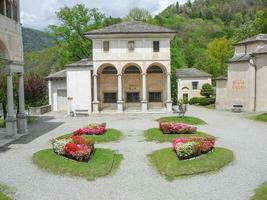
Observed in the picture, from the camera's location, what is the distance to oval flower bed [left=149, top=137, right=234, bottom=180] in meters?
13.9

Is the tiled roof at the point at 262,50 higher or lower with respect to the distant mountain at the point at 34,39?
lower

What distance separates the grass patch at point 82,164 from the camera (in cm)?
1389

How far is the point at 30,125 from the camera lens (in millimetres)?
29953

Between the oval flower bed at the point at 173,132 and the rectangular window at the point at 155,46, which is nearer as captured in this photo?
the oval flower bed at the point at 173,132

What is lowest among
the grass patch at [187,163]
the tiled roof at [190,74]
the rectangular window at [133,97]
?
the grass patch at [187,163]

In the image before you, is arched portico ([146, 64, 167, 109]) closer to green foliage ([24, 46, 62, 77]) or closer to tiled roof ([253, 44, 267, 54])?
tiled roof ([253, 44, 267, 54])

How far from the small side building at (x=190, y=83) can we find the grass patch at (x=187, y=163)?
38489 mm

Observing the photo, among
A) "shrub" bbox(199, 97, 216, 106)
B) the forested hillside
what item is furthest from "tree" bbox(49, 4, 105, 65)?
"shrub" bbox(199, 97, 216, 106)

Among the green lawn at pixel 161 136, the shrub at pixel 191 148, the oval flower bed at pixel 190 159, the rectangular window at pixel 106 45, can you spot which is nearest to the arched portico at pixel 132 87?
the rectangular window at pixel 106 45

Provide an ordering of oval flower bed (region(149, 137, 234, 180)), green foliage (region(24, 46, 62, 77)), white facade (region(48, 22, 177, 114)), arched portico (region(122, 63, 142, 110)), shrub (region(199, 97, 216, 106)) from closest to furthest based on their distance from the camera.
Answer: oval flower bed (region(149, 137, 234, 180)) → white facade (region(48, 22, 177, 114)) → arched portico (region(122, 63, 142, 110)) → shrub (region(199, 97, 216, 106)) → green foliage (region(24, 46, 62, 77))

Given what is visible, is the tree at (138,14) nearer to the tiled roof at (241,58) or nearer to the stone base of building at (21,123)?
the tiled roof at (241,58)

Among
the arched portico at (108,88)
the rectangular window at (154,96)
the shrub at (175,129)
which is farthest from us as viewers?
the rectangular window at (154,96)

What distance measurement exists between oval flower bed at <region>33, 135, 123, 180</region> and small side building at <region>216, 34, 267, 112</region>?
81.8 feet

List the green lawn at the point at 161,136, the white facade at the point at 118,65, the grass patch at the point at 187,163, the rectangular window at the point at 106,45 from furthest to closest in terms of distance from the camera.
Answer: the rectangular window at the point at 106,45 < the white facade at the point at 118,65 < the green lawn at the point at 161,136 < the grass patch at the point at 187,163
